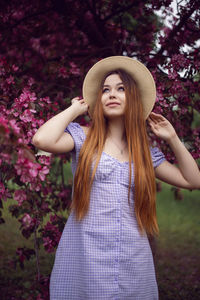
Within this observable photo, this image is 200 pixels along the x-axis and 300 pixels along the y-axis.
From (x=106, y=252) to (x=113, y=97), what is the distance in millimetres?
847

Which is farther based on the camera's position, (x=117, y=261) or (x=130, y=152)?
(x=130, y=152)

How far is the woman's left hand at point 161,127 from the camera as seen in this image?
2047 mm

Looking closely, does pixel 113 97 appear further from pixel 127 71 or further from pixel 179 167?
pixel 179 167

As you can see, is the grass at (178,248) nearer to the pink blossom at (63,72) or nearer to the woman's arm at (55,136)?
the pink blossom at (63,72)

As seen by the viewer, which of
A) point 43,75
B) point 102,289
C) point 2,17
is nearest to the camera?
point 102,289

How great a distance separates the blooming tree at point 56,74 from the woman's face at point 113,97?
399 mm

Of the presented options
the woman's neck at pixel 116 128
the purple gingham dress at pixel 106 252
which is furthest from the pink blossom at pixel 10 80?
the purple gingham dress at pixel 106 252

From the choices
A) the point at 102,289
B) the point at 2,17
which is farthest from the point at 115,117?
the point at 2,17

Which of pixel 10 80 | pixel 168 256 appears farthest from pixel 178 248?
pixel 10 80

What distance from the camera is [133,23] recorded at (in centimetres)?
426

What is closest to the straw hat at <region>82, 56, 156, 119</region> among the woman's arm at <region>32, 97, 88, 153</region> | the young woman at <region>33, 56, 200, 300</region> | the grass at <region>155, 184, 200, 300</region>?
the young woman at <region>33, 56, 200, 300</region>

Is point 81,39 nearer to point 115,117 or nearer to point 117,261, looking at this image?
point 115,117

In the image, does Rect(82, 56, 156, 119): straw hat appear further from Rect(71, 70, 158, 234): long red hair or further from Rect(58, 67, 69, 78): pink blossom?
Rect(58, 67, 69, 78): pink blossom

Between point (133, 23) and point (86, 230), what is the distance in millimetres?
3233
